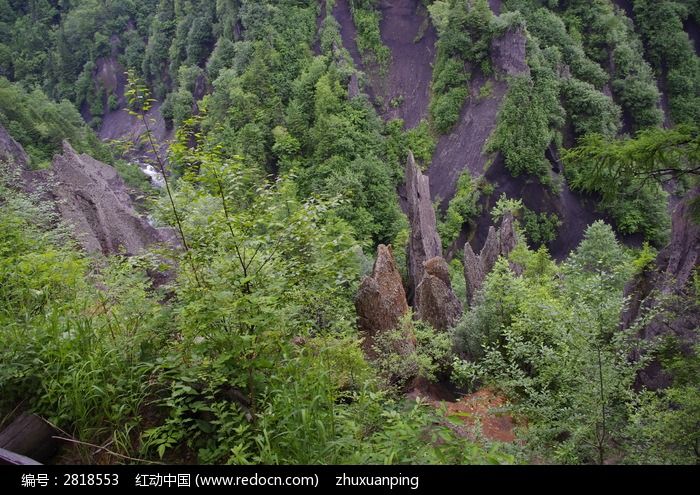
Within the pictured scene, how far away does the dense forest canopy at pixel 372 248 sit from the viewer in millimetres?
4133

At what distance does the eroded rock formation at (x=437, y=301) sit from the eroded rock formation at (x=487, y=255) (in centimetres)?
171

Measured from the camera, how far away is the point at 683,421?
5422 mm

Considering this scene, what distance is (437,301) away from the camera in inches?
754

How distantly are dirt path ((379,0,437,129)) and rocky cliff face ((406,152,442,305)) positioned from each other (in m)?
16.8

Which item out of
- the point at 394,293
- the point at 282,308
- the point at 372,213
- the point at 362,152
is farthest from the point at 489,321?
the point at 362,152

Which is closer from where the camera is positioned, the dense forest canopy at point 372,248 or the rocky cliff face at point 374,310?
the dense forest canopy at point 372,248

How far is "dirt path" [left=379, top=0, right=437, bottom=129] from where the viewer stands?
44844 mm

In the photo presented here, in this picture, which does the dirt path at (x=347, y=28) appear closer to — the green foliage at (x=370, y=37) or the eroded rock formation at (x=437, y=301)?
the green foliage at (x=370, y=37)

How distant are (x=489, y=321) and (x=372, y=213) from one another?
21945 mm

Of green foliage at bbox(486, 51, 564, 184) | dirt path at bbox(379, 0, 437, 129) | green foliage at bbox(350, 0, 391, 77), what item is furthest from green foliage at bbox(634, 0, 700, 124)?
green foliage at bbox(350, 0, 391, 77)

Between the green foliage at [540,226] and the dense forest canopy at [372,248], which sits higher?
the dense forest canopy at [372,248]

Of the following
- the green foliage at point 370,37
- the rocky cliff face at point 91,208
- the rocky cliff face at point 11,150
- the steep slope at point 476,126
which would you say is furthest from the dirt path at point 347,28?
the rocky cliff face at point 91,208

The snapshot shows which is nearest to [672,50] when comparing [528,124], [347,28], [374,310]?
[528,124]
